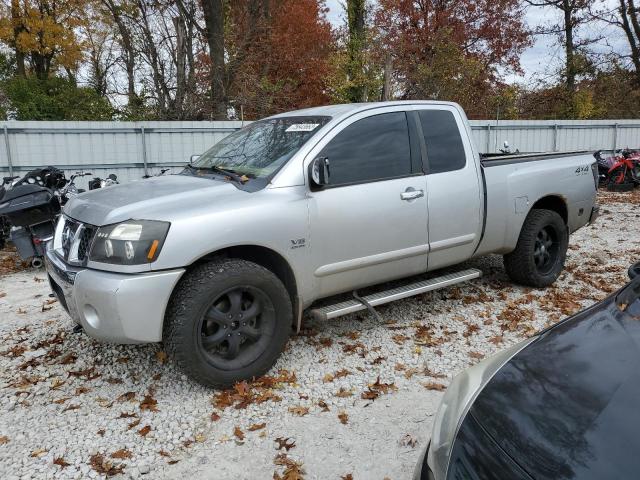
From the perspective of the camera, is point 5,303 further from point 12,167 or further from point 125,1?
point 125,1

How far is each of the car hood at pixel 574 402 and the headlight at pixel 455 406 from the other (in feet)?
0.17

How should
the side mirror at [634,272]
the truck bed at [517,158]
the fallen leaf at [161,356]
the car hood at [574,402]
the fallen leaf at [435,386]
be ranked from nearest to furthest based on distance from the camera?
the car hood at [574,402] → the side mirror at [634,272] → the fallen leaf at [435,386] → the fallen leaf at [161,356] → the truck bed at [517,158]

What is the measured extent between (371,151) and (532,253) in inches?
90.3

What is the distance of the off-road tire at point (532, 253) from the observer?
5305 millimetres

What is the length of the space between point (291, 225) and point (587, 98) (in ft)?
76.7

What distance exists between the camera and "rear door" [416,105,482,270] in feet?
14.5

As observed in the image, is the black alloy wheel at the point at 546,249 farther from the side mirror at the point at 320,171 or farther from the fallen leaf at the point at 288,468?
the fallen leaf at the point at 288,468

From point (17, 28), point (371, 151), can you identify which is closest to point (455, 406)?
point (371, 151)

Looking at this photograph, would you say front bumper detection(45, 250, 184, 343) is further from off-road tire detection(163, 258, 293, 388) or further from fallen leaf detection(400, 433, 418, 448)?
fallen leaf detection(400, 433, 418, 448)

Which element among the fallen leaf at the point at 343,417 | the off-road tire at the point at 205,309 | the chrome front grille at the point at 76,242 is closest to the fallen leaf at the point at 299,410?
the fallen leaf at the point at 343,417

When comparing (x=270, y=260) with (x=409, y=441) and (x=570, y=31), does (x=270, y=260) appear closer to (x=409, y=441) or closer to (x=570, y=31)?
(x=409, y=441)

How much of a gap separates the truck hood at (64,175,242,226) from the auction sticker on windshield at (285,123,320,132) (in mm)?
753

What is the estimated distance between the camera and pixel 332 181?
12.8 ft

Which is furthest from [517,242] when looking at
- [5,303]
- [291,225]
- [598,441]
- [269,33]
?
[269,33]
